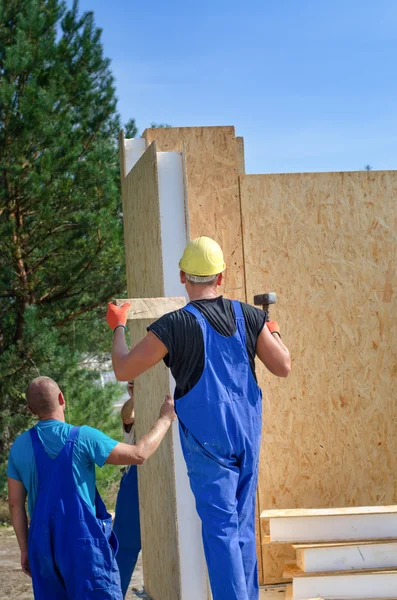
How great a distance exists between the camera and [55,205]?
8.77 meters

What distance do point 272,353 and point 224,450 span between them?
48 cm

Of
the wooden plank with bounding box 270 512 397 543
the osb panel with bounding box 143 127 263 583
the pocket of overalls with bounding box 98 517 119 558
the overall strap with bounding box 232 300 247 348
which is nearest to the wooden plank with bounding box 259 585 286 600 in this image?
the osb panel with bounding box 143 127 263 583

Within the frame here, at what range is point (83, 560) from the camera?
3018mm

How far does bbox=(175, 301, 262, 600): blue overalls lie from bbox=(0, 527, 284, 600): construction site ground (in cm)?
143

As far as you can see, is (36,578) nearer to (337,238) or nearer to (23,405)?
(337,238)

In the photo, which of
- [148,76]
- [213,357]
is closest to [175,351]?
[213,357]

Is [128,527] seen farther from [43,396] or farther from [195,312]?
[195,312]

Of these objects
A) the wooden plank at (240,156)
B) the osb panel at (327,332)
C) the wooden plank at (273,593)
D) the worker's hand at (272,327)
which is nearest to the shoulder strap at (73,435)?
the worker's hand at (272,327)

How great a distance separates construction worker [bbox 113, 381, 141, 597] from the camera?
4422mm

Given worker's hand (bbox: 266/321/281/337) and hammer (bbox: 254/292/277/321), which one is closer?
worker's hand (bbox: 266/321/281/337)

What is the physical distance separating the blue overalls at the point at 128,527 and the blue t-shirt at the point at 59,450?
1488 mm

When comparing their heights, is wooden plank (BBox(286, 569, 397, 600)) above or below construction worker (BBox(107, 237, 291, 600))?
below

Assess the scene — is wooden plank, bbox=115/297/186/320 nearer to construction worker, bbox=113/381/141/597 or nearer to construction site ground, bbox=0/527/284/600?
construction worker, bbox=113/381/141/597

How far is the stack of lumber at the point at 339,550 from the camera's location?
13.6 feet
